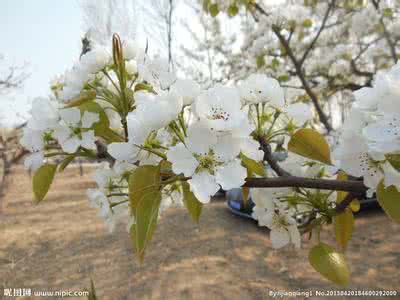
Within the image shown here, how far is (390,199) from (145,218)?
0.43m

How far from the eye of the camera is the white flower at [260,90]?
77cm

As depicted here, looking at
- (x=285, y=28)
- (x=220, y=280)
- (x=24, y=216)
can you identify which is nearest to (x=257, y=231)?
(x=220, y=280)

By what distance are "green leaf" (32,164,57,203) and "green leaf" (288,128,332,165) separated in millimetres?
542

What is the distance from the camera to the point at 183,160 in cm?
60

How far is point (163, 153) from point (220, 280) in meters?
3.23

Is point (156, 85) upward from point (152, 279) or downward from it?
upward

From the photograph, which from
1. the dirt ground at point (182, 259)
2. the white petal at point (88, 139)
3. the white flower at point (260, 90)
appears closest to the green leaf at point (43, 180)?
the white petal at point (88, 139)

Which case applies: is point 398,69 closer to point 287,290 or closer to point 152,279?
point 287,290

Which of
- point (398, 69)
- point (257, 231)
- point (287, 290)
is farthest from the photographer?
point (257, 231)

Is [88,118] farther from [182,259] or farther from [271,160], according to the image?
[182,259]

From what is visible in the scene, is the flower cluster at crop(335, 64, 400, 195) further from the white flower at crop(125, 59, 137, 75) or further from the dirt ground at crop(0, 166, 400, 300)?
the dirt ground at crop(0, 166, 400, 300)

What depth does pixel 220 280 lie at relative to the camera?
11.9 ft

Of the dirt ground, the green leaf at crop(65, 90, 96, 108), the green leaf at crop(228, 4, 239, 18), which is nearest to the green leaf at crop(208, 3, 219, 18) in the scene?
the green leaf at crop(228, 4, 239, 18)

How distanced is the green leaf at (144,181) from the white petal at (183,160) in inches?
1.7
